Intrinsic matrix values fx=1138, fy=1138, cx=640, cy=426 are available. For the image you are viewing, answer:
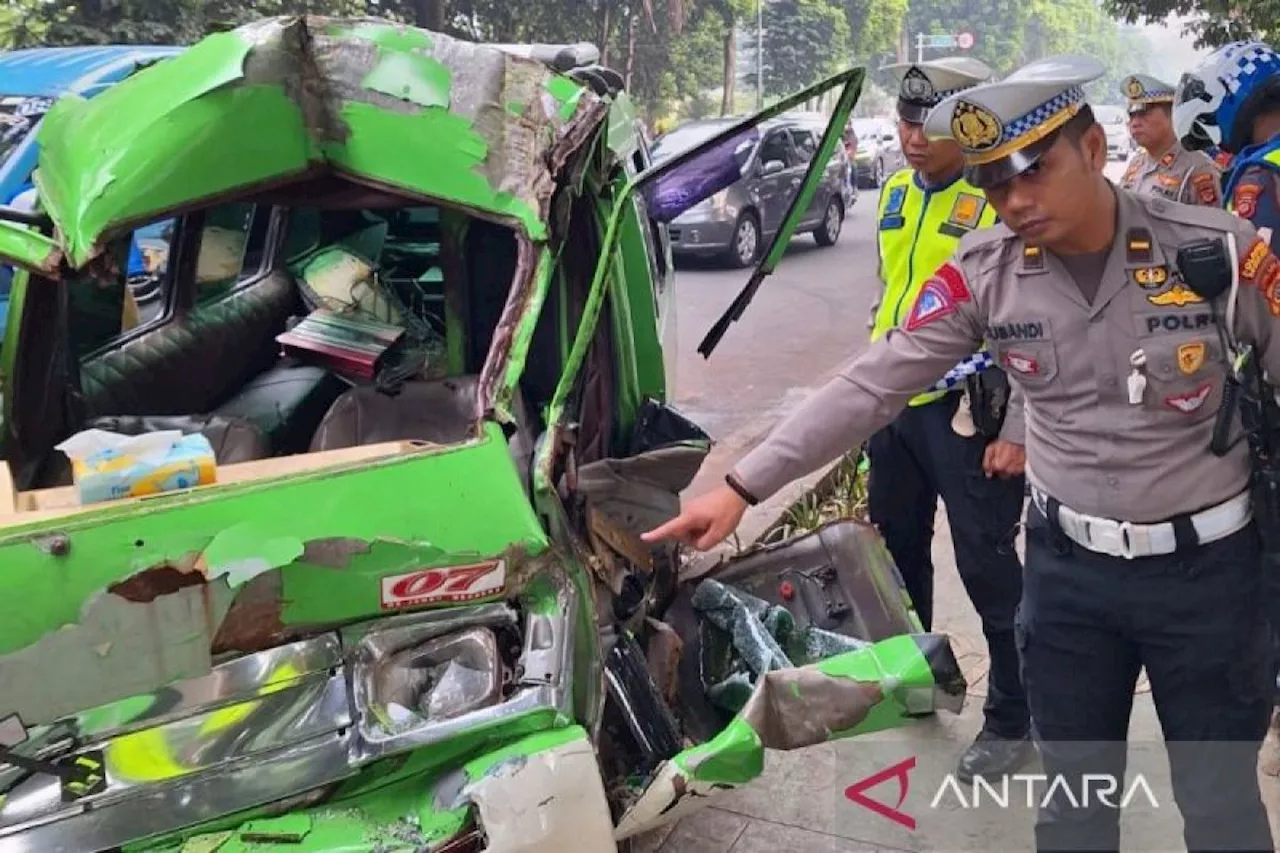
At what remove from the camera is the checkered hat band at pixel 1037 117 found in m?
1.80

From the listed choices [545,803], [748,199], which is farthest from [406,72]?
[748,199]

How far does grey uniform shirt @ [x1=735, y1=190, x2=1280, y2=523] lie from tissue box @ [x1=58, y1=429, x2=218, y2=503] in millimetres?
1078

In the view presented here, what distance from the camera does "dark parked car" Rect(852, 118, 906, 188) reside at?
890 inches

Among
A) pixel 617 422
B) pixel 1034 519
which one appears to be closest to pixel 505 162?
pixel 617 422

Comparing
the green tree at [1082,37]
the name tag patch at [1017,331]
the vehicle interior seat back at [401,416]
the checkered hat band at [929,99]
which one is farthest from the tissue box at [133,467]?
the green tree at [1082,37]

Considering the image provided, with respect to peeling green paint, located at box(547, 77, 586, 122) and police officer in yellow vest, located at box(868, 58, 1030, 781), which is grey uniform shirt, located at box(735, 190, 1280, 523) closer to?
police officer in yellow vest, located at box(868, 58, 1030, 781)

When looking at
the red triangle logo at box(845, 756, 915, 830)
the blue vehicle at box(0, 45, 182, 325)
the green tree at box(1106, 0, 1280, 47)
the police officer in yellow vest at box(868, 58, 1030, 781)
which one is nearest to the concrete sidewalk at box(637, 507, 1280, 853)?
the red triangle logo at box(845, 756, 915, 830)

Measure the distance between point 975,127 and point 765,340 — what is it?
7425 millimetres

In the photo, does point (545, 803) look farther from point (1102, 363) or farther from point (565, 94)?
point (565, 94)

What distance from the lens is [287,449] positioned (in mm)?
3168

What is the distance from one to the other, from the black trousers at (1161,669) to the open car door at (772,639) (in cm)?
33

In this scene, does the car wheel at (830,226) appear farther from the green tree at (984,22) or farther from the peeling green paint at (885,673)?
the green tree at (984,22)

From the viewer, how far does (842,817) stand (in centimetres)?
291

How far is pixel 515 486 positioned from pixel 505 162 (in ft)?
2.62
